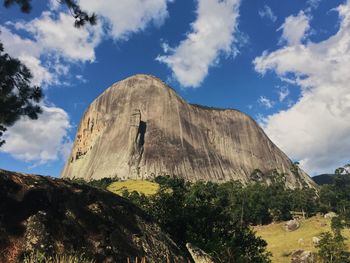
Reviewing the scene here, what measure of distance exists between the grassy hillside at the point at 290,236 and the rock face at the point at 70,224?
50.3 m

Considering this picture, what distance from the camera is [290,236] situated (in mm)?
78562

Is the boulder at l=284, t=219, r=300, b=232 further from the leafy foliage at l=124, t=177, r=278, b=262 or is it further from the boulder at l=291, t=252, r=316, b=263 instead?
the leafy foliage at l=124, t=177, r=278, b=262

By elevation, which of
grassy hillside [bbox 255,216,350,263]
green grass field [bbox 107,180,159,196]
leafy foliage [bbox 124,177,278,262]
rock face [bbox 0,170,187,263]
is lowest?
rock face [bbox 0,170,187,263]

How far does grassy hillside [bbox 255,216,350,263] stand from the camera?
209ft

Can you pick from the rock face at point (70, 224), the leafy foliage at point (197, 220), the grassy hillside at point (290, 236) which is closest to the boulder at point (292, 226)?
the grassy hillside at point (290, 236)

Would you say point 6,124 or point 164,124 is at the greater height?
point 164,124

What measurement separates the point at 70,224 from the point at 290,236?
7432 cm

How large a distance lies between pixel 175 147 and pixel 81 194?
6891 inches

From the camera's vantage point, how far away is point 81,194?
471 inches

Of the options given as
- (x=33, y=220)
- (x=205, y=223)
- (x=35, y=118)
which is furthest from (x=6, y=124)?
(x=205, y=223)

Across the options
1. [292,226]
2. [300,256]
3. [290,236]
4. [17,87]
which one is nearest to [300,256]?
[300,256]

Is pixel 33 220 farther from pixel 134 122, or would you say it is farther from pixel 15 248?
pixel 134 122

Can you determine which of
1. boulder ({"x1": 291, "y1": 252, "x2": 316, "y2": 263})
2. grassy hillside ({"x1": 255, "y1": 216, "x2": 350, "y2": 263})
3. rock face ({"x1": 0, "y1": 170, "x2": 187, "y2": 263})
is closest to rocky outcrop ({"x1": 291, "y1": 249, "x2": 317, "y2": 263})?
boulder ({"x1": 291, "y1": 252, "x2": 316, "y2": 263})

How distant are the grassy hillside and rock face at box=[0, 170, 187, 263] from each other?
50262 millimetres
